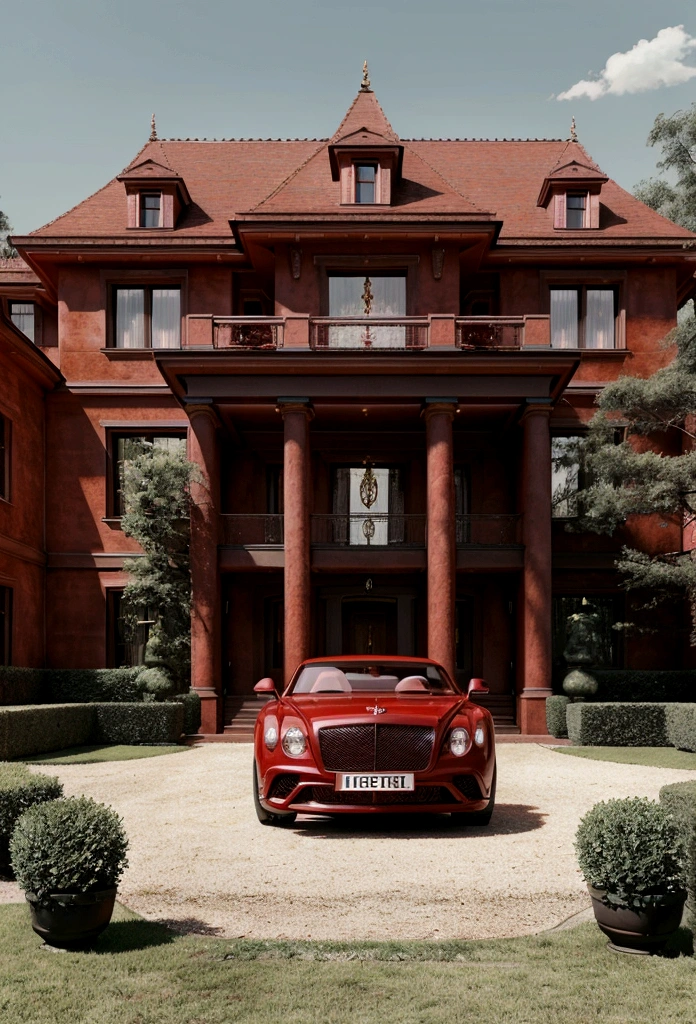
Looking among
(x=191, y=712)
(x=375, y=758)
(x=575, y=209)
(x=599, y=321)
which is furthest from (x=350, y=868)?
(x=575, y=209)

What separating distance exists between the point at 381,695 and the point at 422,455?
49.8 feet

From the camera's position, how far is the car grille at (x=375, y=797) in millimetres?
8336

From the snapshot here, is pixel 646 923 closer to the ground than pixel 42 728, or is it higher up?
higher up

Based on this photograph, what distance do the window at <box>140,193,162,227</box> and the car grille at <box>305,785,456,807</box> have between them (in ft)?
64.6

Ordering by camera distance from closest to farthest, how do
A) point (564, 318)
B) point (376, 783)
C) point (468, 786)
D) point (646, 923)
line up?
point (646, 923) < point (376, 783) < point (468, 786) < point (564, 318)

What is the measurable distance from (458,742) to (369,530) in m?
14.5

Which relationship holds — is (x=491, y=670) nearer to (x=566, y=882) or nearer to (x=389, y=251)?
(x=389, y=251)

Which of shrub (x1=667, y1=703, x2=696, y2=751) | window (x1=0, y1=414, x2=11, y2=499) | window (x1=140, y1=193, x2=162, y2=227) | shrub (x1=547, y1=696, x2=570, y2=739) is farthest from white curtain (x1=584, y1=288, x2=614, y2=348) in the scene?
window (x1=0, y1=414, x2=11, y2=499)

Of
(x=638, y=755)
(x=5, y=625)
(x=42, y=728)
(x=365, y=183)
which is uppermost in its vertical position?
(x=365, y=183)

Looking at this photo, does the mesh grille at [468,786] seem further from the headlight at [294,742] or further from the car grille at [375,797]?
the headlight at [294,742]

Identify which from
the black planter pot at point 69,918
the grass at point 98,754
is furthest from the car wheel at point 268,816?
the grass at point 98,754

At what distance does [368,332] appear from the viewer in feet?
71.3

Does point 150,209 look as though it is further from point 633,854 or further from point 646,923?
point 646,923

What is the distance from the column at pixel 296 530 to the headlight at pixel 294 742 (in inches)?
455
